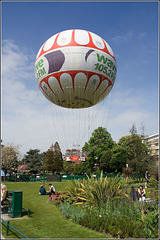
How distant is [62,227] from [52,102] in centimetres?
856

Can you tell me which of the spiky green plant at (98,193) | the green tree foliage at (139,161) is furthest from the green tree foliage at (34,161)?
the spiky green plant at (98,193)

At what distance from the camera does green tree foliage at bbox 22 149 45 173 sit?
6852 centimetres

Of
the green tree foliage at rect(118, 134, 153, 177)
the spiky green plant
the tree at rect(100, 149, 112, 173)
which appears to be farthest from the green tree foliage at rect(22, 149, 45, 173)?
the spiky green plant

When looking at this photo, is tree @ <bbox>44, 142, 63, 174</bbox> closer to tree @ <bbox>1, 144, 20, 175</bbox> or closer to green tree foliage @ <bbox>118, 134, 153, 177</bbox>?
tree @ <bbox>1, 144, 20, 175</bbox>

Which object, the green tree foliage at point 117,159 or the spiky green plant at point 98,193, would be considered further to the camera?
the green tree foliage at point 117,159

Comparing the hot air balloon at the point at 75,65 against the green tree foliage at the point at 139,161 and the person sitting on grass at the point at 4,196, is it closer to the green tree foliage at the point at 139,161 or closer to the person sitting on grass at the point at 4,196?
the person sitting on grass at the point at 4,196

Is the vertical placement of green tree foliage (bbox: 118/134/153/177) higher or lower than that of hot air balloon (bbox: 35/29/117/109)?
lower

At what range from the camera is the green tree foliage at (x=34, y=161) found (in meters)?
68.5

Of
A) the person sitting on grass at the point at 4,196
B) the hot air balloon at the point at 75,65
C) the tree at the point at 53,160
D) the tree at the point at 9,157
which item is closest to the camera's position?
the person sitting on grass at the point at 4,196

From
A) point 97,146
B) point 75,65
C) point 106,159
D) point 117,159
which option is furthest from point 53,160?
point 75,65

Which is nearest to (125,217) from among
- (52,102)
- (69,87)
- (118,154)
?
(69,87)

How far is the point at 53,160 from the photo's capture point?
6019 centimetres

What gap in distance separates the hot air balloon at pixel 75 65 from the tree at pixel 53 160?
156 feet

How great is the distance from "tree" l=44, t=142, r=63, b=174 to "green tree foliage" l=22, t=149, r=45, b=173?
920 cm
